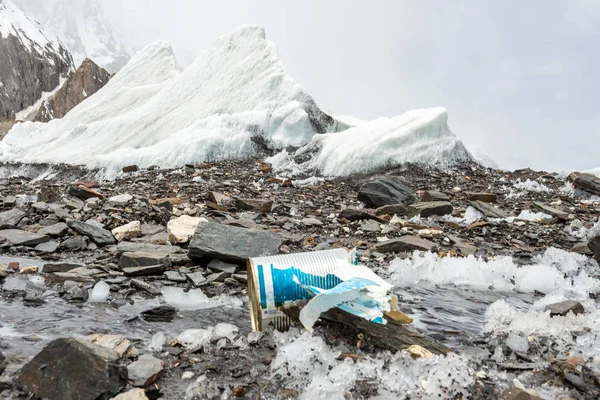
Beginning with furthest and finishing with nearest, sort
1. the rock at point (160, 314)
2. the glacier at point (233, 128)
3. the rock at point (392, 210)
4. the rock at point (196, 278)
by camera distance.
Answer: the glacier at point (233, 128) → the rock at point (392, 210) → the rock at point (196, 278) → the rock at point (160, 314)

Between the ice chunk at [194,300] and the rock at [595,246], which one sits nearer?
the ice chunk at [194,300]

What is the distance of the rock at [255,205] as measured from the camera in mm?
7547

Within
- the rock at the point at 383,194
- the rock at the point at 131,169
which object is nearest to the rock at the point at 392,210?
the rock at the point at 383,194

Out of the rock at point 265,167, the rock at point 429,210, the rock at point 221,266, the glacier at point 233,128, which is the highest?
the glacier at point 233,128

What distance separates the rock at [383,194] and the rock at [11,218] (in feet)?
19.9

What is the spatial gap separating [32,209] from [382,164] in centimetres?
837

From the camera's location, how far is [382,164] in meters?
11.8

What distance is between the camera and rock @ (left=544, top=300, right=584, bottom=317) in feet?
10.0

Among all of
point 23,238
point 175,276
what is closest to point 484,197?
point 175,276

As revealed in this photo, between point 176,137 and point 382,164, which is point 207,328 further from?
point 176,137

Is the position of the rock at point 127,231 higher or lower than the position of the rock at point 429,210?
higher

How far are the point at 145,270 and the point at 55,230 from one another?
2.05 metres

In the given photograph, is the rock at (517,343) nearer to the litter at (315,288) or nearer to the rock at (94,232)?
the litter at (315,288)

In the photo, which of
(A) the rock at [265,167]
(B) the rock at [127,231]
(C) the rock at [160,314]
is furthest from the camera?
(A) the rock at [265,167]
